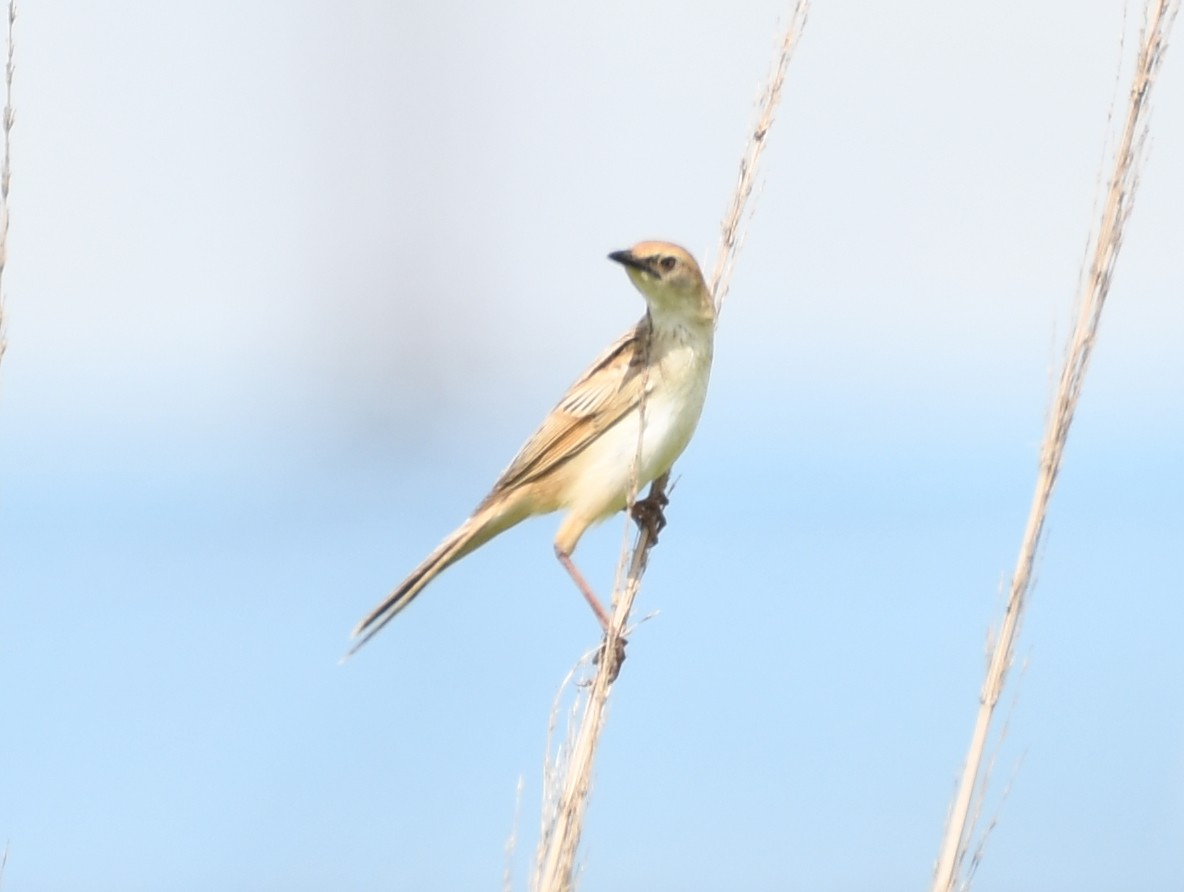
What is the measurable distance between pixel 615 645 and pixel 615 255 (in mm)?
1509

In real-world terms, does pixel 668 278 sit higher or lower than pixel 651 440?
higher

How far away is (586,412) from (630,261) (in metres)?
0.55

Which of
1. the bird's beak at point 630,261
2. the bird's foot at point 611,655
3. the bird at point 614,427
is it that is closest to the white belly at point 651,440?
the bird at point 614,427

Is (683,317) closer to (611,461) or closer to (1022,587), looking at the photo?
(611,461)

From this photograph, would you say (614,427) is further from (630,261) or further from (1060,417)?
(1060,417)

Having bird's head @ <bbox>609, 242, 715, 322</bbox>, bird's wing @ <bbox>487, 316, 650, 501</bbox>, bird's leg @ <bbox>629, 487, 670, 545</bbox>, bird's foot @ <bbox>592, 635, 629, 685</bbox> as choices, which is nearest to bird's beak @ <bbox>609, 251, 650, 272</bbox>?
bird's head @ <bbox>609, 242, 715, 322</bbox>

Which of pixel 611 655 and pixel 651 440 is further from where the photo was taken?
pixel 651 440

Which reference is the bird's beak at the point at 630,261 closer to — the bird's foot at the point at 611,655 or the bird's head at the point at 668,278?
the bird's head at the point at 668,278

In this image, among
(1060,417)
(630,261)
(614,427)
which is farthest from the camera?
(614,427)

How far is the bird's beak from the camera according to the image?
3.97 metres

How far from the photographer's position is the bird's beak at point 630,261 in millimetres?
3967

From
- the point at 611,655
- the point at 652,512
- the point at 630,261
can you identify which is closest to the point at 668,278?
the point at 630,261

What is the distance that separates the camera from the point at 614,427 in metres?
4.29

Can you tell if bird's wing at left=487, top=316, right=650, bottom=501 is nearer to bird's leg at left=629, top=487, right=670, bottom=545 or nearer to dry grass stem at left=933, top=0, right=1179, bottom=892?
bird's leg at left=629, top=487, right=670, bottom=545
